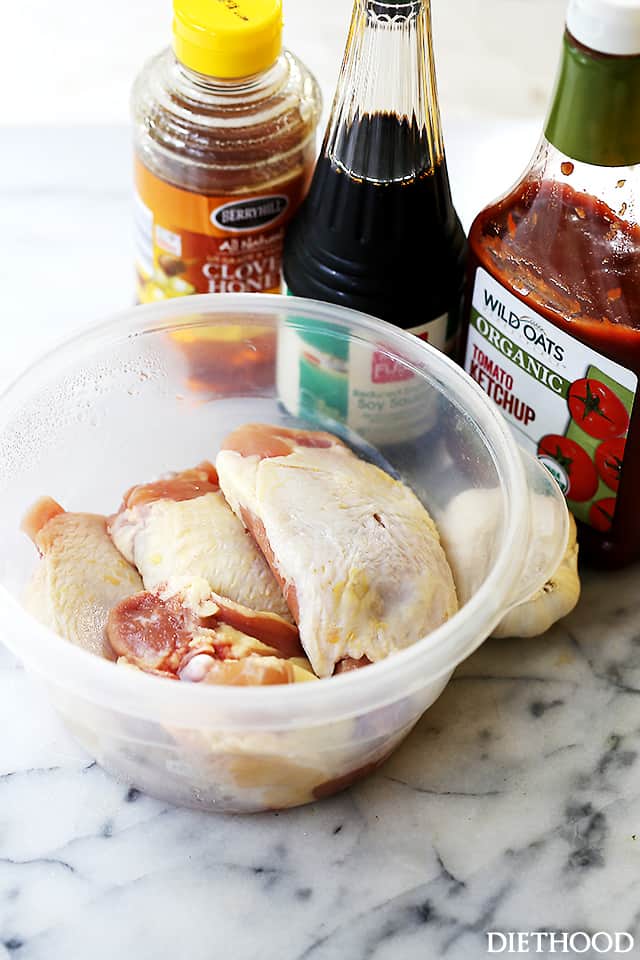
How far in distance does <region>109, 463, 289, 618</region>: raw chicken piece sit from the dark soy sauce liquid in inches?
9.0

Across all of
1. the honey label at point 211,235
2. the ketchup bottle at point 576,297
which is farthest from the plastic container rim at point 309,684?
the honey label at point 211,235

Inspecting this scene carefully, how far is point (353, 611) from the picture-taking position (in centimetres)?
98

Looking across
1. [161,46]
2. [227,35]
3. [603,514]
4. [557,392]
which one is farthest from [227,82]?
[161,46]

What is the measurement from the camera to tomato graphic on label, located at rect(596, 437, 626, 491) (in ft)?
3.62

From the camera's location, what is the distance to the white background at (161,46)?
177 cm

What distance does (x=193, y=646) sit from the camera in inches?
37.4

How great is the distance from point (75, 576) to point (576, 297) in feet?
1.53

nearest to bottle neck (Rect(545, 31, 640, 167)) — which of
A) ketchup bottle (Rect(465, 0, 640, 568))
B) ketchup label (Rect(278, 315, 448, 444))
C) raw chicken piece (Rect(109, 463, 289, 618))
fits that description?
ketchup bottle (Rect(465, 0, 640, 568))

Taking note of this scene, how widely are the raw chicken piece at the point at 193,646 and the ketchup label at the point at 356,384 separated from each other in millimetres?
257

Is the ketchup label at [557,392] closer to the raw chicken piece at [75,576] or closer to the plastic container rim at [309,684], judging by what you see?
the plastic container rim at [309,684]

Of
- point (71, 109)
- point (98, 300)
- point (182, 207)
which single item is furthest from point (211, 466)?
point (71, 109)

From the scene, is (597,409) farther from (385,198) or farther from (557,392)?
(385,198)

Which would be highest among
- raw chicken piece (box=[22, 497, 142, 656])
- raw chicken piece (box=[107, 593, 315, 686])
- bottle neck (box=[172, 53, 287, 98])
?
bottle neck (box=[172, 53, 287, 98])

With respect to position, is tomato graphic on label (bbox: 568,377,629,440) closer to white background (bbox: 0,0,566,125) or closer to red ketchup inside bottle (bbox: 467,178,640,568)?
red ketchup inside bottle (bbox: 467,178,640,568)
